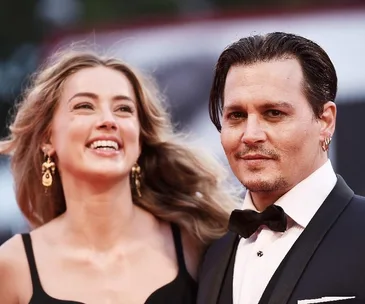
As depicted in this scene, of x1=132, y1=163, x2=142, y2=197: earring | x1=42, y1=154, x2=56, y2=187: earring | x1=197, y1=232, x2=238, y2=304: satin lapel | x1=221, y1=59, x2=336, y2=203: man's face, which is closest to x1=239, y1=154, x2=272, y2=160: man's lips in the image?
A: x1=221, y1=59, x2=336, y2=203: man's face

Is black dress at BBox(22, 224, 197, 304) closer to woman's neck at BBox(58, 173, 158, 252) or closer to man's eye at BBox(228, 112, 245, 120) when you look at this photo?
woman's neck at BBox(58, 173, 158, 252)

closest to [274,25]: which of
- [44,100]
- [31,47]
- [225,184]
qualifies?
[225,184]

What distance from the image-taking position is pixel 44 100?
13.1 ft

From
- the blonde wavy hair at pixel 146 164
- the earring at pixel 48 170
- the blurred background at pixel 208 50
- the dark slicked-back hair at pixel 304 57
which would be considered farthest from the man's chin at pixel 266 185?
the blurred background at pixel 208 50

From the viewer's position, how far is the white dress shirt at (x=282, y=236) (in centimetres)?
302

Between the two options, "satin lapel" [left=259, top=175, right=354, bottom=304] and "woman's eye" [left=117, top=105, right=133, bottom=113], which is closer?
"satin lapel" [left=259, top=175, right=354, bottom=304]

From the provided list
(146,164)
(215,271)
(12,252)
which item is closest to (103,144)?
(146,164)

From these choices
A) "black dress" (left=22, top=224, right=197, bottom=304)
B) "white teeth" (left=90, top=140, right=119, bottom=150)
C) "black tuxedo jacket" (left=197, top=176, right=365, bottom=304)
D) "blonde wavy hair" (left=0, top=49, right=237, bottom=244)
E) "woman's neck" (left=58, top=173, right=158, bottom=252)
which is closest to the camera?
"black tuxedo jacket" (left=197, top=176, right=365, bottom=304)

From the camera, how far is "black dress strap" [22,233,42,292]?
3.69 meters

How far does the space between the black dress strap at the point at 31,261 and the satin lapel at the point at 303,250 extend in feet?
3.60

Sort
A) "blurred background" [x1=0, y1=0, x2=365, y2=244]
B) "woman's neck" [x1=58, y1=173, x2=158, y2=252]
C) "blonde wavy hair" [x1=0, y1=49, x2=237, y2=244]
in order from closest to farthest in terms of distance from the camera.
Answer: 1. "woman's neck" [x1=58, y1=173, x2=158, y2=252]
2. "blonde wavy hair" [x1=0, y1=49, x2=237, y2=244]
3. "blurred background" [x1=0, y1=0, x2=365, y2=244]

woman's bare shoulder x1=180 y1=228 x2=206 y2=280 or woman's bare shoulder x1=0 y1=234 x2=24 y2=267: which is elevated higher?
woman's bare shoulder x1=0 y1=234 x2=24 y2=267

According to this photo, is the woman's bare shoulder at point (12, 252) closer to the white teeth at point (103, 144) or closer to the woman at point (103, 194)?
the woman at point (103, 194)

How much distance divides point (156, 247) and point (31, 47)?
4852mm
